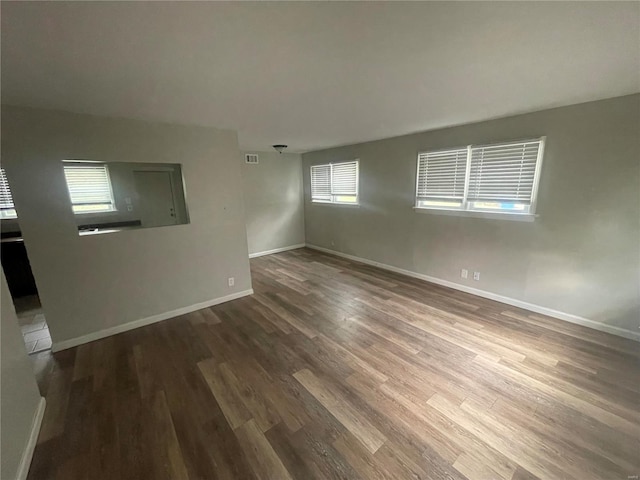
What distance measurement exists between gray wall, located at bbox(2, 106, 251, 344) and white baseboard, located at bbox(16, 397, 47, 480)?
3.33ft

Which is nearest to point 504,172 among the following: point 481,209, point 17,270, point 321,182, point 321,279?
point 481,209

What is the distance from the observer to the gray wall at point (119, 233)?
2287 millimetres

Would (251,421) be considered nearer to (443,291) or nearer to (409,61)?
(409,61)

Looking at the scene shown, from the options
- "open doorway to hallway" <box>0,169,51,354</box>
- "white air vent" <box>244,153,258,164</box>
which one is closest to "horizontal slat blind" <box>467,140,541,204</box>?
"white air vent" <box>244,153,258,164</box>

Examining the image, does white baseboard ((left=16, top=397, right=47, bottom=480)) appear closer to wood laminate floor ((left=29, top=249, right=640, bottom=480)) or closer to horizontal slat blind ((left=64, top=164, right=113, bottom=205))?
wood laminate floor ((left=29, top=249, right=640, bottom=480))

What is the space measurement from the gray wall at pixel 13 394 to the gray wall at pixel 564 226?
4443 mm

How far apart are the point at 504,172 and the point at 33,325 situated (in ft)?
20.1

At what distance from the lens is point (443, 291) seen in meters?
3.71

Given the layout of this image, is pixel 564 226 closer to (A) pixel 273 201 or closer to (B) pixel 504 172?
(B) pixel 504 172

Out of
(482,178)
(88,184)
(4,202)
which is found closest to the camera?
(88,184)

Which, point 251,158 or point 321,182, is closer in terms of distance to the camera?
point 251,158

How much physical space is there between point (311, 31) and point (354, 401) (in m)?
2.38

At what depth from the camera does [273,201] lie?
594cm

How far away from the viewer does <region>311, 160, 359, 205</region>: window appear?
16.7ft
